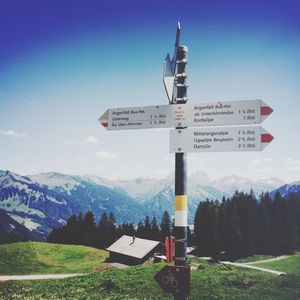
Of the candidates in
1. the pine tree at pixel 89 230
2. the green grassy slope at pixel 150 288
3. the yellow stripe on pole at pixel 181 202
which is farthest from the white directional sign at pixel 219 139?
the pine tree at pixel 89 230

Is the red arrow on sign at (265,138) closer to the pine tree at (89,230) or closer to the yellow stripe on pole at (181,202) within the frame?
the yellow stripe on pole at (181,202)

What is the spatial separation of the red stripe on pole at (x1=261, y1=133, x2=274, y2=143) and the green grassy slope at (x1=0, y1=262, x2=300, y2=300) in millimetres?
21219

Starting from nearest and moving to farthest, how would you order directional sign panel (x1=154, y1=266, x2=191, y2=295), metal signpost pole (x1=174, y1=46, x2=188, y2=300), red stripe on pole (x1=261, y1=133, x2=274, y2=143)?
directional sign panel (x1=154, y1=266, x2=191, y2=295), metal signpost pole (x1=174, y1=46, x2=188, y2=300), red stripe on pole (x1=261, y1=133, x2=274, y2=143)

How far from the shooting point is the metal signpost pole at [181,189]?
525cm

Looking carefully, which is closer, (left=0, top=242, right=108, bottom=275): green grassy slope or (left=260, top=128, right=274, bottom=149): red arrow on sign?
(left=260, top=128, right=274, bottom=149): red arrow on sign

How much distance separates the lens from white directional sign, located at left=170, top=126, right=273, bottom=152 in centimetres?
546

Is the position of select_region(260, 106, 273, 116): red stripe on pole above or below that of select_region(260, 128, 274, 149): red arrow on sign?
above

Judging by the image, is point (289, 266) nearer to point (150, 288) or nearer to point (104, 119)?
point (150, 288)

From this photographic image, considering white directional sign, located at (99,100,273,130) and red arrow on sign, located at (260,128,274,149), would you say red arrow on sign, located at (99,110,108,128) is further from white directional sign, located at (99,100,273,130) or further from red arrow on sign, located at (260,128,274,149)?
red arrow on sign, located at (260,128,274,149)

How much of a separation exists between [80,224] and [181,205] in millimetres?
100953

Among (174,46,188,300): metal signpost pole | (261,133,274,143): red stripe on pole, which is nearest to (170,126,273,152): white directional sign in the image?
(261,133,274,143): red stripe on pole

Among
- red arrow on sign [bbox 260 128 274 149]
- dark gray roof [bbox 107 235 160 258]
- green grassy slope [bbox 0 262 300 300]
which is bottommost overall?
dark gray roof [bbox 107 235 160 258]

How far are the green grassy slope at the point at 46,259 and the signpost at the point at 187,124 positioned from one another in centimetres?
5243

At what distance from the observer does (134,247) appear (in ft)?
212
